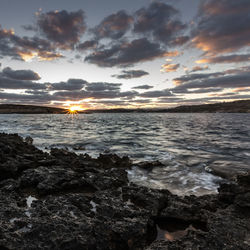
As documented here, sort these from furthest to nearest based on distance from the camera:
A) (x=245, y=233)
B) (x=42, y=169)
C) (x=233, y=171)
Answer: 1. (x=233, y=171)
2. (x=42, y=169)
3. (x=245, y=233)

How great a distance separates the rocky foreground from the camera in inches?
192

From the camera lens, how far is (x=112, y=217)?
237 inches

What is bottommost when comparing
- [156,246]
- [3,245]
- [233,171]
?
[233,171]

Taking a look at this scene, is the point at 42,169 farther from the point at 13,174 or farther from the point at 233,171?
the point at 233,171

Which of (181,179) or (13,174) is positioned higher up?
(13,174)

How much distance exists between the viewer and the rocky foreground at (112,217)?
4879 millimetres

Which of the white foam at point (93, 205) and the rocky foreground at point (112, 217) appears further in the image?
the white foam at point (93, 205)

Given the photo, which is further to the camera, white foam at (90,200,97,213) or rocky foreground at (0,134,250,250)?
white foam at (90,200,97,213)

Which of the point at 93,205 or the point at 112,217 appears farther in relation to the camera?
the point at 93,205

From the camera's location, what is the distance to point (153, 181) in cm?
1185

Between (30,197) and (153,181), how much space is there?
7.22 m

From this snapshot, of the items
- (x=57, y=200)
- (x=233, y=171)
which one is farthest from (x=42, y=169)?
(x=233, y=171)

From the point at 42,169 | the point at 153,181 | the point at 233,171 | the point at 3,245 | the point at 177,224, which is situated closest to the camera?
the point at 3,245

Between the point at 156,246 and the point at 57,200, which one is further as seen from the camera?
the point at 57,200
